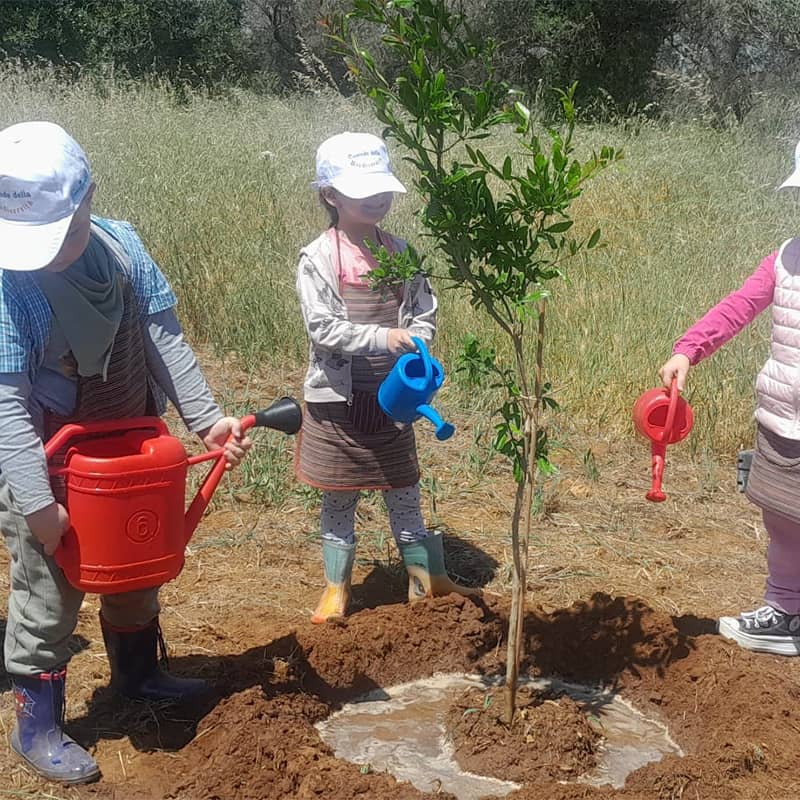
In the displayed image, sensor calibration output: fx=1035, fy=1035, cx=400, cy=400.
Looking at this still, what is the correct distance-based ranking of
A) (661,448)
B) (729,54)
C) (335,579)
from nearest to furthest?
(661,448)
(335,579)
(729,54)

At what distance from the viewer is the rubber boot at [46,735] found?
2498mm

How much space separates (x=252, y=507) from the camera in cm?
434

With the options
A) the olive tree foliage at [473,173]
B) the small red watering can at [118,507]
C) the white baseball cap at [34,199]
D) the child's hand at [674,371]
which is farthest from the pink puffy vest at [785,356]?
the white baseball cap at [34,199]

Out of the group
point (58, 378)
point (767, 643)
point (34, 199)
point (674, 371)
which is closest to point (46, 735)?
point (58, 378)

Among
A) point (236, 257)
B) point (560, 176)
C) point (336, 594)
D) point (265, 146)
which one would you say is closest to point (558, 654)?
point (336, 594)

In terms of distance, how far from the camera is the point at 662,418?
2908 millimetres

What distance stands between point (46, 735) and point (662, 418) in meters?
1.82

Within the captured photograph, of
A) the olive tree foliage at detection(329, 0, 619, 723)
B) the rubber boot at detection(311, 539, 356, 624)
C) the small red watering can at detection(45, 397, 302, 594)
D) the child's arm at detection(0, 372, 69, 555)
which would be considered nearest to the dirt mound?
the rubber boot at detection(311, 539, 356, 624)

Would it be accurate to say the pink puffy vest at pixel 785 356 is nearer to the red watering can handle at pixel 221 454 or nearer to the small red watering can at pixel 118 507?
the red watering can handle at pixel 221 454

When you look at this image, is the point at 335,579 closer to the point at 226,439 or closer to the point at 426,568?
the point at 426,568

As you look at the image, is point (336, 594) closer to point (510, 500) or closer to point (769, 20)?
point (510, 500)

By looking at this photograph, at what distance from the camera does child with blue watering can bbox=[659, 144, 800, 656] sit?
3061mm

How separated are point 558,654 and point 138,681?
1272 millimetres

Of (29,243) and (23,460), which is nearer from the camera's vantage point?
(29,243)
